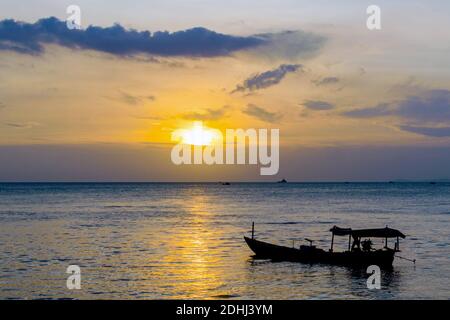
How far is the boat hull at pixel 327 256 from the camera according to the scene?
39.5m

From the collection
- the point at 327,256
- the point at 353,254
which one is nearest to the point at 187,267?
the point at 327,256

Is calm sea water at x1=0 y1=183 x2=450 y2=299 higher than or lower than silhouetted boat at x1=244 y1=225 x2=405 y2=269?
lower

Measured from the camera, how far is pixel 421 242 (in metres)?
56.0

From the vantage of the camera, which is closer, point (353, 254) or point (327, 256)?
point (353, 254)

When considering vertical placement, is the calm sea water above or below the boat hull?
below

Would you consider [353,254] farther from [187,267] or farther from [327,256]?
[187,267]

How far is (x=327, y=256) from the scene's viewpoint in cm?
4075

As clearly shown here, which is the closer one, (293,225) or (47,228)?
(47,228)

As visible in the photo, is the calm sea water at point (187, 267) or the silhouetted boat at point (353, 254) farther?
the silhouetted boat at point (353, 254)

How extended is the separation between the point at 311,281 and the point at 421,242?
83.3ft

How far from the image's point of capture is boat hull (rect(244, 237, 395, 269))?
129 feet

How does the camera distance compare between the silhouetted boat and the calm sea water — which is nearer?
the calm sea water

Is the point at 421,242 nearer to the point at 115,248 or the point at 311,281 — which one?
the point at 311,281
